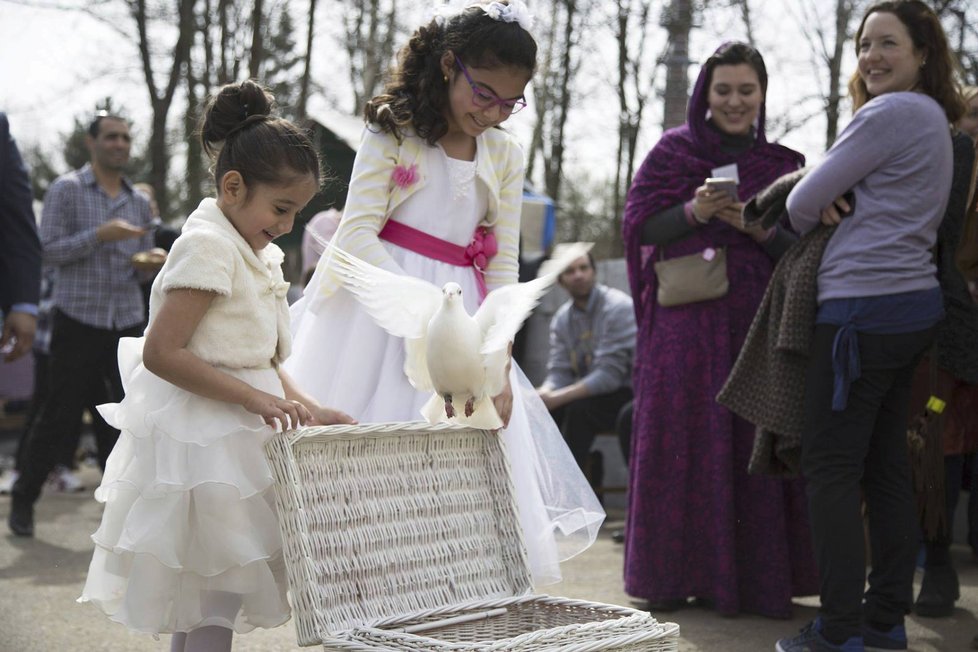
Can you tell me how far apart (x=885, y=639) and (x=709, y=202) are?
1.47 m

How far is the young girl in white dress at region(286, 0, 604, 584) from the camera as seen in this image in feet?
9.31

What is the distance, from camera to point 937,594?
12.7 feet

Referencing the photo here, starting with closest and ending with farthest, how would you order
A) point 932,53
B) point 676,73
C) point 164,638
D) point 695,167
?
1. point 932,53
2. point 164,638
3. point 695,167
4. point 676,73

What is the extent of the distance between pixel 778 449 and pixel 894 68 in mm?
1191

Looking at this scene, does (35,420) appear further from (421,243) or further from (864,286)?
(864,286)

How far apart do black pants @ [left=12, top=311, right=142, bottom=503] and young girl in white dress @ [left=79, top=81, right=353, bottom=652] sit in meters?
3.23

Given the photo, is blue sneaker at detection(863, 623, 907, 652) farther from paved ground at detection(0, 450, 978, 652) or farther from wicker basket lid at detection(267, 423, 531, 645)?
wicker basket lid at detection(267, 423, 531, 645)

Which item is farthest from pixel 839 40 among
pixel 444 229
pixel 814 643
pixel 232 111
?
pixel 232 111

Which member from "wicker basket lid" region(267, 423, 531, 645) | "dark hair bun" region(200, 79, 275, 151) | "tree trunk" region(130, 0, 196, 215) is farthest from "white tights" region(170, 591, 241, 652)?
"tree trunk" region(130, 0, 196, 215)

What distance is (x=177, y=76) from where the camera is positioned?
41.9 ft

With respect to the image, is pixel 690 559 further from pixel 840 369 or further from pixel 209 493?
pixel 209 493

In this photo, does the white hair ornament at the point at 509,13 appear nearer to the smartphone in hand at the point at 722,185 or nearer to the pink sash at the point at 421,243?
the pink sash at the point at 421,243

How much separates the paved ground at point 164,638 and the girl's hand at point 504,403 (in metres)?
1.19

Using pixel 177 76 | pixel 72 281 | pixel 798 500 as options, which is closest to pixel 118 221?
pixel 72 281
